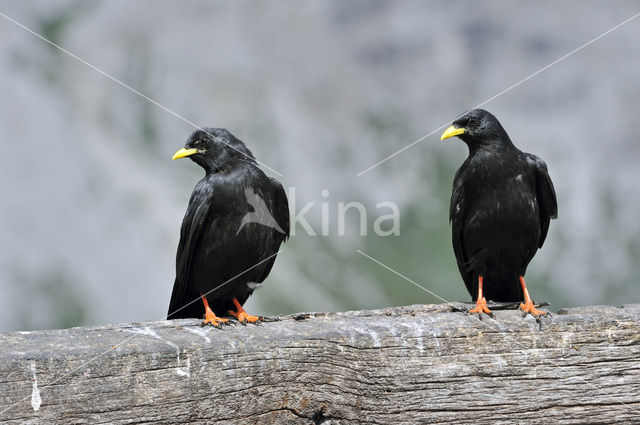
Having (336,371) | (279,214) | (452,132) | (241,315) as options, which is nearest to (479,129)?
(452,132)

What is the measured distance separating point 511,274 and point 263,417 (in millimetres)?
3384

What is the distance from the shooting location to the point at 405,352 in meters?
4.23

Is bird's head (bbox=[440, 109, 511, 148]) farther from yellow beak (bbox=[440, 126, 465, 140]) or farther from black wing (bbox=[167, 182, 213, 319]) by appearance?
black wing (bbox=[167, 182, 213, 319])

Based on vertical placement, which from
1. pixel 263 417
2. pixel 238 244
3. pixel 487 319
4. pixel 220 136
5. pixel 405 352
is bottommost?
pixel 263 417

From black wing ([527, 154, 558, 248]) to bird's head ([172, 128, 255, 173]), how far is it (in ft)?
7.42

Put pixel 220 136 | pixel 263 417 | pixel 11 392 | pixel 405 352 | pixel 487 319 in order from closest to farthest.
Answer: pixel 11 392 < pixel 263 417 < pixel 405 352 < pixel 487 319 < pixel 220 136

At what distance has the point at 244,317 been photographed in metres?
5.57

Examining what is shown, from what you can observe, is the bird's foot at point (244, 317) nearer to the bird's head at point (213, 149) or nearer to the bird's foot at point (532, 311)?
the bird's head at point (213, 149)

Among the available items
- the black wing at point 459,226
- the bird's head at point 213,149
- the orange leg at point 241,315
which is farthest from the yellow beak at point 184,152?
the black wing at point 459,226

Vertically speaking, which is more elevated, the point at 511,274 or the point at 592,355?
the point at 511,274

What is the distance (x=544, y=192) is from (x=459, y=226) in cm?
72

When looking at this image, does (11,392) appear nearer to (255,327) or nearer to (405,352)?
(255,327)

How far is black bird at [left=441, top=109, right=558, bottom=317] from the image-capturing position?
643 centimetres

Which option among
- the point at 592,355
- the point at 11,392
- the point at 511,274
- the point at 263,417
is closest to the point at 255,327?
the point at 263,417
